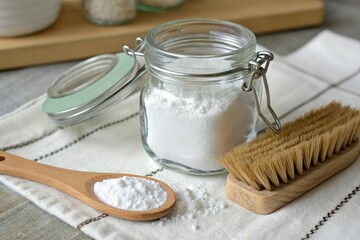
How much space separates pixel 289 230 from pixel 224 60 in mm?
173

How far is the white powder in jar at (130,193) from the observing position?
0.55 metres

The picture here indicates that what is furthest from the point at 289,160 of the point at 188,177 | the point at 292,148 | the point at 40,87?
the point at 40,87

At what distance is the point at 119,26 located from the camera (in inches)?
37.3

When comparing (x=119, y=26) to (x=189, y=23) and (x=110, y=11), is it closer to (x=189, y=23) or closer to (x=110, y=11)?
(x=110, y=11)

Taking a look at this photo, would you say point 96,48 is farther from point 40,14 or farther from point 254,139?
point 254,139

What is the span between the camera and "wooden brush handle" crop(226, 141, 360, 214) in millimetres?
556

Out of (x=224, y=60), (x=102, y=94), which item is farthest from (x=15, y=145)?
(x=224, y=60)

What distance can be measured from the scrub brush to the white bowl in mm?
438

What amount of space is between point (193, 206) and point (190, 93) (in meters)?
0.11

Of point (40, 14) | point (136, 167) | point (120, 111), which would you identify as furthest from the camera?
point (40, 14)

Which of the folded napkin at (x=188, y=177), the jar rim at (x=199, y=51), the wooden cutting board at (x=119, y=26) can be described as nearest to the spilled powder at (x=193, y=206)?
the folded napkin at (x=188, y=177)

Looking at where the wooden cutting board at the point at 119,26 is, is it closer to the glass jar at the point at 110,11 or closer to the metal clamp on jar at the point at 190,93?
the glass jar at the point at 110,11

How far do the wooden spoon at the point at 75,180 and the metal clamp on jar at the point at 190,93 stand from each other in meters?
0.05

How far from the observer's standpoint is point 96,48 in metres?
0.92
